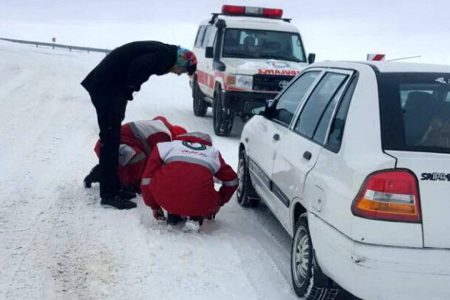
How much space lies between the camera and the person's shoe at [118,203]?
564cm

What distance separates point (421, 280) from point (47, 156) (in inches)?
236

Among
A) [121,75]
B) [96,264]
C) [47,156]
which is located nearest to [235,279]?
[96,264]

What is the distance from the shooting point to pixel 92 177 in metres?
6.25

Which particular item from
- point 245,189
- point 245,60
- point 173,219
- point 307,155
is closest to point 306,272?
point 307,155

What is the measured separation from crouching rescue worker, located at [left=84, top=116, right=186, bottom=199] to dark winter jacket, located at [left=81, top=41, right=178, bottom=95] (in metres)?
0.74

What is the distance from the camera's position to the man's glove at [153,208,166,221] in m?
5.13

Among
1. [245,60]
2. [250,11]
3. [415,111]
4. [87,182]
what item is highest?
[250,11]

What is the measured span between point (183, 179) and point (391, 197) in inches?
89.4

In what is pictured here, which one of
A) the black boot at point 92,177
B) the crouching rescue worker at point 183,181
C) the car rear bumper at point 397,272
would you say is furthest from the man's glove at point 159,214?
the car rear bumper at point 397,272

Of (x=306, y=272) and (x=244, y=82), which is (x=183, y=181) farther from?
(x=244, y=82)

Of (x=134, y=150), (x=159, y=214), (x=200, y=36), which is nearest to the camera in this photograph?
(x=159, y=214)

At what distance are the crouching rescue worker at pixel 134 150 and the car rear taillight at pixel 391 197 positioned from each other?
3.57 m

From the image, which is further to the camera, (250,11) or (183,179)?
(250,11)

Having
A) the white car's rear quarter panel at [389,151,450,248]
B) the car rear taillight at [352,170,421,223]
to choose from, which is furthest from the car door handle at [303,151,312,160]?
the white car's rear quarter panel at [389,151,450,248]
